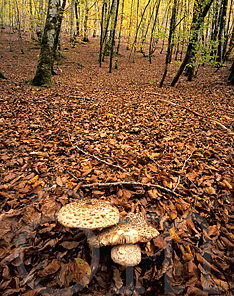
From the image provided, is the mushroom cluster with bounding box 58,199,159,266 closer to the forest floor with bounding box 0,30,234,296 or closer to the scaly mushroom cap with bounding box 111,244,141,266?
the scaly mushroom cap with bounding box 111,244,141,266

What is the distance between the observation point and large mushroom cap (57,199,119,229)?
5.24 ft

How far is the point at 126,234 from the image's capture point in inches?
63.1

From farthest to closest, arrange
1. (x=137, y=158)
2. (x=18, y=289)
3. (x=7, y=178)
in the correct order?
(x=137, y=158) < (x=7, y=178) < (x=18, y=289)

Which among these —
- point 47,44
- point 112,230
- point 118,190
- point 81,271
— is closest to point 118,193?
point 118,190

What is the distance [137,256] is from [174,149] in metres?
2.77

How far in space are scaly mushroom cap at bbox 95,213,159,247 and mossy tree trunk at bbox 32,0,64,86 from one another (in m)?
8.50

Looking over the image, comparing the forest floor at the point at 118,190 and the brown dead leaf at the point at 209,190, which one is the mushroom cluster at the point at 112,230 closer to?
the forest floor at the point at 118,190

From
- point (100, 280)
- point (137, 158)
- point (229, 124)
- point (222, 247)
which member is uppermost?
point (229, 124)

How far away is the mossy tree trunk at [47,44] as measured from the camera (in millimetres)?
7285

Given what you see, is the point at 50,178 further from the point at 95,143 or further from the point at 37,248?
the point at 95,143

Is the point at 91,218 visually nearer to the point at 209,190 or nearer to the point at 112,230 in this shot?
the point at 112,230

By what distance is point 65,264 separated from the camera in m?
1.65

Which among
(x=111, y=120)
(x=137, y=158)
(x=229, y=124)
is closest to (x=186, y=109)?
(x=229, y=124)

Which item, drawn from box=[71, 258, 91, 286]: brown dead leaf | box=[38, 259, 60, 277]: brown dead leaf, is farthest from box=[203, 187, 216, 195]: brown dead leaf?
box=[38, 259, 60, 277]: brown dead leaf
